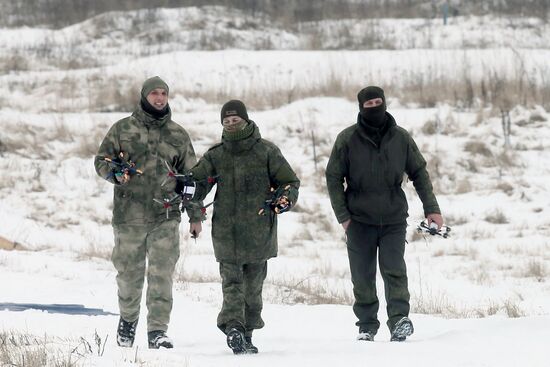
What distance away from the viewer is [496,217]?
14.1m

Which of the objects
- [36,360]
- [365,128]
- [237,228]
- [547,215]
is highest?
[365,128]

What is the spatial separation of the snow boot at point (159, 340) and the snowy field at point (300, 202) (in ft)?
1.02

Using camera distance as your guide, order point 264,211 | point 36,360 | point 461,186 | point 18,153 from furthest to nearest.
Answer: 1. point 18,153
2. point 461,186
3. point 264,211
4. point 36,360

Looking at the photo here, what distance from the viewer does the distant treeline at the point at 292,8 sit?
35.5m

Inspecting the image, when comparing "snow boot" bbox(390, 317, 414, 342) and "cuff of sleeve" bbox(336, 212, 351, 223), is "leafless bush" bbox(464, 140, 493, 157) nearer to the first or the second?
"cuff of sleeve" bbox(336, 212, 351, 223)

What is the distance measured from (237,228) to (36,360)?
176 centimetres

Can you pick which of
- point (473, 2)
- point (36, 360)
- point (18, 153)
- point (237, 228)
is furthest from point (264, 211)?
point (473, 2)

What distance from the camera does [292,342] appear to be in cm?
666

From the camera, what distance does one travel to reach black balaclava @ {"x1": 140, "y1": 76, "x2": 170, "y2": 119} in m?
6.17

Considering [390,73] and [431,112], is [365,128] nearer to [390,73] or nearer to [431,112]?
[431,112]

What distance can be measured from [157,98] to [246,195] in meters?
0.95

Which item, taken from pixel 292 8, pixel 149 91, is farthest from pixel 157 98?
pixel 292 8

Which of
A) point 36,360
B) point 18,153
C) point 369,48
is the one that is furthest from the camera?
point 369,48

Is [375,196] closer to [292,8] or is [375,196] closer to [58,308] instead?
[58,308]
